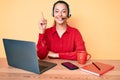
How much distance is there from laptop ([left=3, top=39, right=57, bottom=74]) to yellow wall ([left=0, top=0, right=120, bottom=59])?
0.80m

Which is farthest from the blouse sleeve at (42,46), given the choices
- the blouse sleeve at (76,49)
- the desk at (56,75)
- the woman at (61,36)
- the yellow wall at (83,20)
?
the yellow wall at (83,20)

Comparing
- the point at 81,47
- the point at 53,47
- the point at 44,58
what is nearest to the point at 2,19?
the point at 53,47

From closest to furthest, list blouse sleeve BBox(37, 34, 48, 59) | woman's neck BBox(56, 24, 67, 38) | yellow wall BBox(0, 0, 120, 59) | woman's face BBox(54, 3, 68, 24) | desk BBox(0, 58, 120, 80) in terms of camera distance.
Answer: desk BBox(0, 58, 120, 80) → blouse sleeve BBox(37, 34, 48, 59) → woman's face BBox(54, 3, 68, 24) → woman's neck BBox(56, 24, 67, 38) → yellow wall BBox(0, 0, 120, 59)

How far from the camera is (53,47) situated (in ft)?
5.63

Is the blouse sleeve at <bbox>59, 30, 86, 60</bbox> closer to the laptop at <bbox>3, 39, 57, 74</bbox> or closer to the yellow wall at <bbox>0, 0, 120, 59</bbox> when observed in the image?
the laptop at <bbox>3, 39, 57, 74</bbox>

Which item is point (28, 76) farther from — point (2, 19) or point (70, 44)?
point (2, 19)

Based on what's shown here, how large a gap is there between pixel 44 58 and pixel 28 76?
0.39m

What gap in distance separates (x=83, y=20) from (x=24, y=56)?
100 cm

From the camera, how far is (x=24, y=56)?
112cm

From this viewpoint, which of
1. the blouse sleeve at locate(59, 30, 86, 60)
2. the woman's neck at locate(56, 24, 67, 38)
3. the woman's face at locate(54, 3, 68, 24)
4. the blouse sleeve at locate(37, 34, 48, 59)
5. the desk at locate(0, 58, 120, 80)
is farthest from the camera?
the woman's neck at locate(56, 24, 67, 38)

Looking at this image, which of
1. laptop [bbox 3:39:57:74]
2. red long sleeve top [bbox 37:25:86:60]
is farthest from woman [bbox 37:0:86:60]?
laptop [bbox 3:39:57:74]

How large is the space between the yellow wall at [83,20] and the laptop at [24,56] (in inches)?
31.5

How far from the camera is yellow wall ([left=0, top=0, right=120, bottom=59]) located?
6.11 feet

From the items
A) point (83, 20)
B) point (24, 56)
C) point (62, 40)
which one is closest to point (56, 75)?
point (24, 56)
